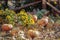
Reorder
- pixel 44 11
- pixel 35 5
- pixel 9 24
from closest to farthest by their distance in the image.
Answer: pixel 9 24
pixel 44 11
pixel 35 5

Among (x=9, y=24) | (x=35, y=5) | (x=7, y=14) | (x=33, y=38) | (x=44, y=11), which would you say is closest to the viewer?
(x=33, y=38)

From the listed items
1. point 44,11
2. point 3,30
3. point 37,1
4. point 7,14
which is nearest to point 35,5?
point 37,1

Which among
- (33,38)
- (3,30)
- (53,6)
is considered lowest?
(33,38)

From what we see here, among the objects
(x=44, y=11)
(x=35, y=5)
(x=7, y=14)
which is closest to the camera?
(x=7, y=14)

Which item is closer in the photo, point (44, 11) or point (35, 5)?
point (44, 11)

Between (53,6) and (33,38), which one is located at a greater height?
(53,6)

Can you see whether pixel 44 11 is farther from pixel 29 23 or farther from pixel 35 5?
pixel 29 23

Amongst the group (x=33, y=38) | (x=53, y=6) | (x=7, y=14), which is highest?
(x=53, y=6)

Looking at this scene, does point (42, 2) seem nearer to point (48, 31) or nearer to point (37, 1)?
point (37, 1)

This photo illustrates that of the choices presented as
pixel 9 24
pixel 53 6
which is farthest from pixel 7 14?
pixel 53 6
